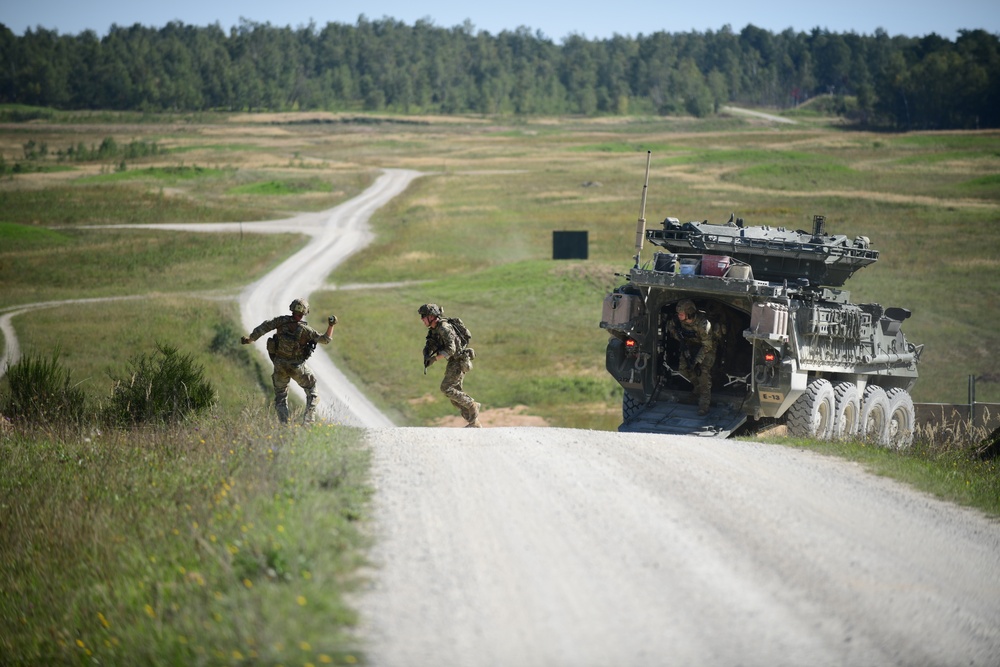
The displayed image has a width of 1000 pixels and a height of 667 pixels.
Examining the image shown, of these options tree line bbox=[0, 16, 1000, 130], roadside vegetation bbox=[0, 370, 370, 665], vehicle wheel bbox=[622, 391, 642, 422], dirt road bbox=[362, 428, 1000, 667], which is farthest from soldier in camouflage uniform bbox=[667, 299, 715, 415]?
tree line bbox=[0, 16, 1000, 130]

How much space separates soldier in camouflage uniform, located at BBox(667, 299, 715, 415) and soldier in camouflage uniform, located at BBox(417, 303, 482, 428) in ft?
11.7

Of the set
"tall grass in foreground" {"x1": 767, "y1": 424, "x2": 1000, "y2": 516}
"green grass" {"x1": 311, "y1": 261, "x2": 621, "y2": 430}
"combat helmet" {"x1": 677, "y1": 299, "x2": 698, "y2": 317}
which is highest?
"combat helmet" {"x1": 677, "y1": 299, "x2": 698, "y2": 317}

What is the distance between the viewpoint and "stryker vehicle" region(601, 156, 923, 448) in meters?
17.2

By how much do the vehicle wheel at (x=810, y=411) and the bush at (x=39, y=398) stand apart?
11.0 m

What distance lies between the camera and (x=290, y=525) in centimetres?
919

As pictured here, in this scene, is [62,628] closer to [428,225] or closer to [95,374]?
[95,374]

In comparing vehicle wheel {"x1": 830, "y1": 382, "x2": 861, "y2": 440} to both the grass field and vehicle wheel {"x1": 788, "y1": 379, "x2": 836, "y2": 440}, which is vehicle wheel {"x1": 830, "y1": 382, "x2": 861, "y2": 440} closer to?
vehicle wheel {"x1": 788, "y1": 379, "x2": 836, "y2": 440}

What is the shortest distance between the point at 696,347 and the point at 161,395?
334 inches

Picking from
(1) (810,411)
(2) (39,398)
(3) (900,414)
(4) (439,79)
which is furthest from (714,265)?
(4) (439,79)

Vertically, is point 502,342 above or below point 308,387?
below

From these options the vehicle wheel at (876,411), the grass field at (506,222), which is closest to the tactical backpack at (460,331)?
the vehicle wheel at (876,411)

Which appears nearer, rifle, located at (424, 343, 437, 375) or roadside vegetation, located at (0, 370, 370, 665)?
roadside vegetation, located at (0, 370, 370, 665)

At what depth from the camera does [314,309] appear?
1644 inches

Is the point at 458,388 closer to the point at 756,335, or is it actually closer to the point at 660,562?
the point at 756,335
